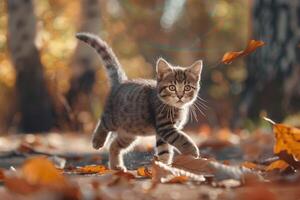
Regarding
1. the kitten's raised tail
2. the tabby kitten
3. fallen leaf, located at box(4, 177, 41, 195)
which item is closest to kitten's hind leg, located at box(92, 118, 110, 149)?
the tabby kitten

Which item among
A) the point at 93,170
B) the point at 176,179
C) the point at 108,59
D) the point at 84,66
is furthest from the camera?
the point at 84,66

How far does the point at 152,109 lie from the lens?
6.02m

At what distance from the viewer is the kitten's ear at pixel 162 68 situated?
20.0 feet

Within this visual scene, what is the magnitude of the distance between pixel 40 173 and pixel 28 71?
442 inches

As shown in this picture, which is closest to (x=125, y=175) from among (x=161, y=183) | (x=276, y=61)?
(x=161, y=183)

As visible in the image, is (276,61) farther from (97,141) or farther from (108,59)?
(97,141)

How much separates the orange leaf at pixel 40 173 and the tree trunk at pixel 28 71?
10716 millimetres

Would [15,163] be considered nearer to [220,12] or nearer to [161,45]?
[220,12]

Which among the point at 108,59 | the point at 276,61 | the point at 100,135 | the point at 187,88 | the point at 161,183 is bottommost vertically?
the point at 161,183

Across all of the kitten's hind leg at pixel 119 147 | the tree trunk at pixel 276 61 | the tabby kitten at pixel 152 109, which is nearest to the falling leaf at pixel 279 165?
the tabby kitten at pixel 152 109

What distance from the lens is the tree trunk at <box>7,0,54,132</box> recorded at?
44.3 feet

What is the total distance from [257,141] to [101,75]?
15.8 metres

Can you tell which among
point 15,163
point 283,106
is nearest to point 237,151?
point 15,163

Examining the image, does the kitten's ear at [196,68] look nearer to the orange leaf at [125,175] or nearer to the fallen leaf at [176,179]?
the orange leaf at [125,175]
